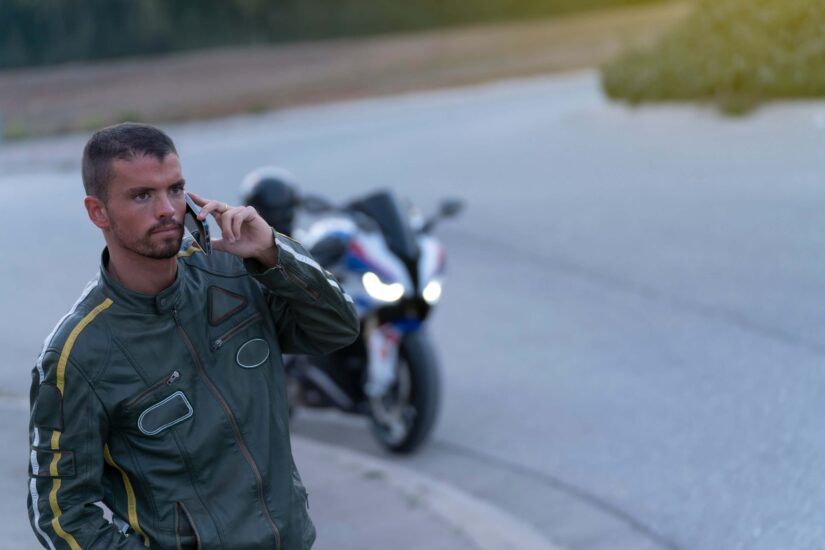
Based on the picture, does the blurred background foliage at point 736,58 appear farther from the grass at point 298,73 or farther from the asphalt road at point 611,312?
the grass at point 298,73

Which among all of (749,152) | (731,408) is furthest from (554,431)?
(749,152)

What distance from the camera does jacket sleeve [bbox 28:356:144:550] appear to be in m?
2.71

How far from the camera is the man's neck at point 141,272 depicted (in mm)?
2852

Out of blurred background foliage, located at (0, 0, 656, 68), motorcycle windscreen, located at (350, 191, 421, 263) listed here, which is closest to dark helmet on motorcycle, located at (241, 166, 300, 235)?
motorcycle windscreen, located at (350, 191, 421, 263)

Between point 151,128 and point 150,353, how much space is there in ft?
1.74

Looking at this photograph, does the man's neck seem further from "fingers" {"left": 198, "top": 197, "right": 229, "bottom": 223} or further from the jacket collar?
"fingers" {"left": 198, "top": 197, "right": 229, "bottom": 223}

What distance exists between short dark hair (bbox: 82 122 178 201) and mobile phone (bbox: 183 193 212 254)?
0.46 ft

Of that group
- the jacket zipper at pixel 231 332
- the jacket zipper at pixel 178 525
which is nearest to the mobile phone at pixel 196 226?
the jacket zipper at pixel 231 332

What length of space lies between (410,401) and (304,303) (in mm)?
3498

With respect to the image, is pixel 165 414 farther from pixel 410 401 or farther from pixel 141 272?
pixel 410 401

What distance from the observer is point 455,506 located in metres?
5.58

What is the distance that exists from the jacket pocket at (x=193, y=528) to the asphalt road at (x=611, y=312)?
7.90 feet

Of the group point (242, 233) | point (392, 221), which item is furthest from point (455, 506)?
point (242, 233)

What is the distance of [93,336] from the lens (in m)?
2.77
